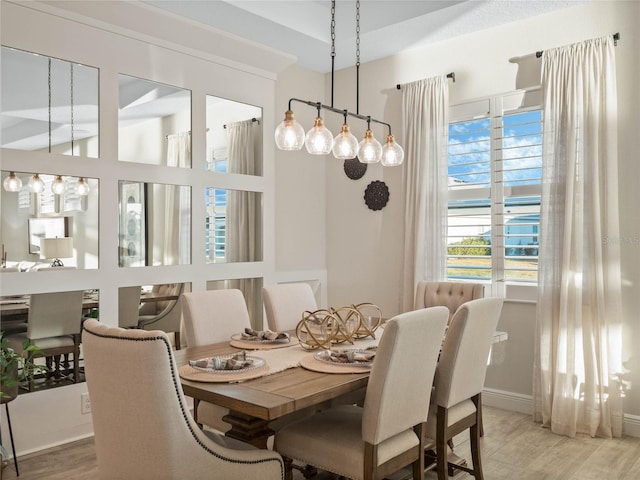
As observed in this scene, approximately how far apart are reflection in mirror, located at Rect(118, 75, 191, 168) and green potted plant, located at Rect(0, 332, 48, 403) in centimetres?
132

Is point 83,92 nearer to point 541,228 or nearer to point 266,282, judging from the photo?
point 266,282

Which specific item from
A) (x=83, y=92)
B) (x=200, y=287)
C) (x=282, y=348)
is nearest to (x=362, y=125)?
(x=200, y=287)

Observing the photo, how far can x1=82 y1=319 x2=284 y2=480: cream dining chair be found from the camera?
65.7 inches

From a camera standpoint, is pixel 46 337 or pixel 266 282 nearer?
pixel 46 337

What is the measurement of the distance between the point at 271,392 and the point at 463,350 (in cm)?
101

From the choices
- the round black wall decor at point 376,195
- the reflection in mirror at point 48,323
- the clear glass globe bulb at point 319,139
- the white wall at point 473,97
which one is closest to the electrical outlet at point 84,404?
the reflection in mirror at point 48,323

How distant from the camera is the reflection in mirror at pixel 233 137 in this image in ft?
13.7

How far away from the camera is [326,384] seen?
2.09m

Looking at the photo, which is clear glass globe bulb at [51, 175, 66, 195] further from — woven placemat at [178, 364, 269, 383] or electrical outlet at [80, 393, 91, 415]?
woven placemat at [178, 364, 269, 383]

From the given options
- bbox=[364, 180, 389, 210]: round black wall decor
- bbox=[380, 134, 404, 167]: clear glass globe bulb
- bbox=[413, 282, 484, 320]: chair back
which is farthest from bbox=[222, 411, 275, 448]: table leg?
bbox=[364, 180, 389, 210]: round black wall decor

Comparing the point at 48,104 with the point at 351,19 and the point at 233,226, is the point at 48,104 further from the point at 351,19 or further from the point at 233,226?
the point at 351,19

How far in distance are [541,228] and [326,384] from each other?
2.41m

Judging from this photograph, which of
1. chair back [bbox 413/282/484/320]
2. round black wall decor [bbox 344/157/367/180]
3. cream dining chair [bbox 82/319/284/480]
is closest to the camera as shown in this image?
cream dining chair [bbox 82/319/284/480]

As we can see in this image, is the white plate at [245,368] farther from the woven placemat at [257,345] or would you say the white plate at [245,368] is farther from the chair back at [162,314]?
the chair back at [162,314]
